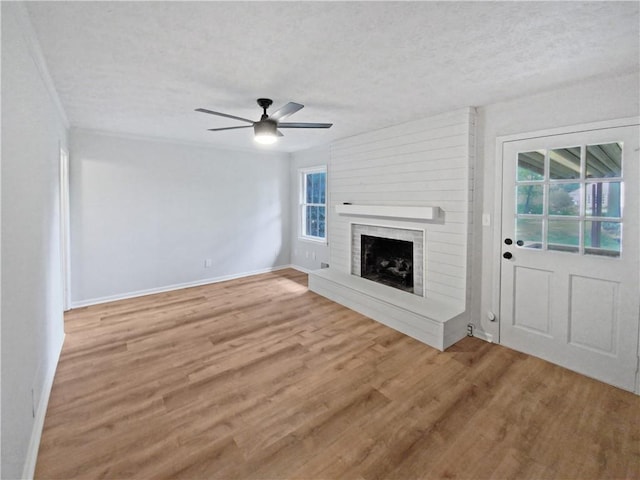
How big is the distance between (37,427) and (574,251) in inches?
165

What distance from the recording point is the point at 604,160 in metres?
2.47

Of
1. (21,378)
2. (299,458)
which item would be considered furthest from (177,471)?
(21,378)

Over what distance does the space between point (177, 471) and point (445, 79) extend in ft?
10.7

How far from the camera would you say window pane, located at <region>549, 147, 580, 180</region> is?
2.61 metres

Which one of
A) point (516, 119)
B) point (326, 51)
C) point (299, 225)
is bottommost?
point (299, 225)

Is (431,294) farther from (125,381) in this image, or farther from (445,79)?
(125,381)

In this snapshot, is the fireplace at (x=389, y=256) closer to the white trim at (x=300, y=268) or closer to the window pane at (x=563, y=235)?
the window pane at (x=563, y=235)

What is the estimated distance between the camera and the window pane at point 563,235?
2.65 metres

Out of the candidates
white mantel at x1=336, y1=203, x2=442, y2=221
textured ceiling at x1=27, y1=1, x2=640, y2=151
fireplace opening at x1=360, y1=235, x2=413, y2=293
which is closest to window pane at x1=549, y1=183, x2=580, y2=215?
textured ceiling at x1=27, y1=1, x2=640, y2=151

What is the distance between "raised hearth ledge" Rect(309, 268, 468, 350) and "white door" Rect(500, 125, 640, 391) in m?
0.53

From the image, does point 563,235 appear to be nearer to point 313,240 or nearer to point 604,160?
point 604,160

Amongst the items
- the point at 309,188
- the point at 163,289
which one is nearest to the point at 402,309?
the point at 309,188

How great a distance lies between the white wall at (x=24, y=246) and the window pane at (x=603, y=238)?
384 cm

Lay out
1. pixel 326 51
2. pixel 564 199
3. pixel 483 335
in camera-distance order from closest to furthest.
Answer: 1. pixel 326 51
2. pixel 564 199
3. pixel 483 335
